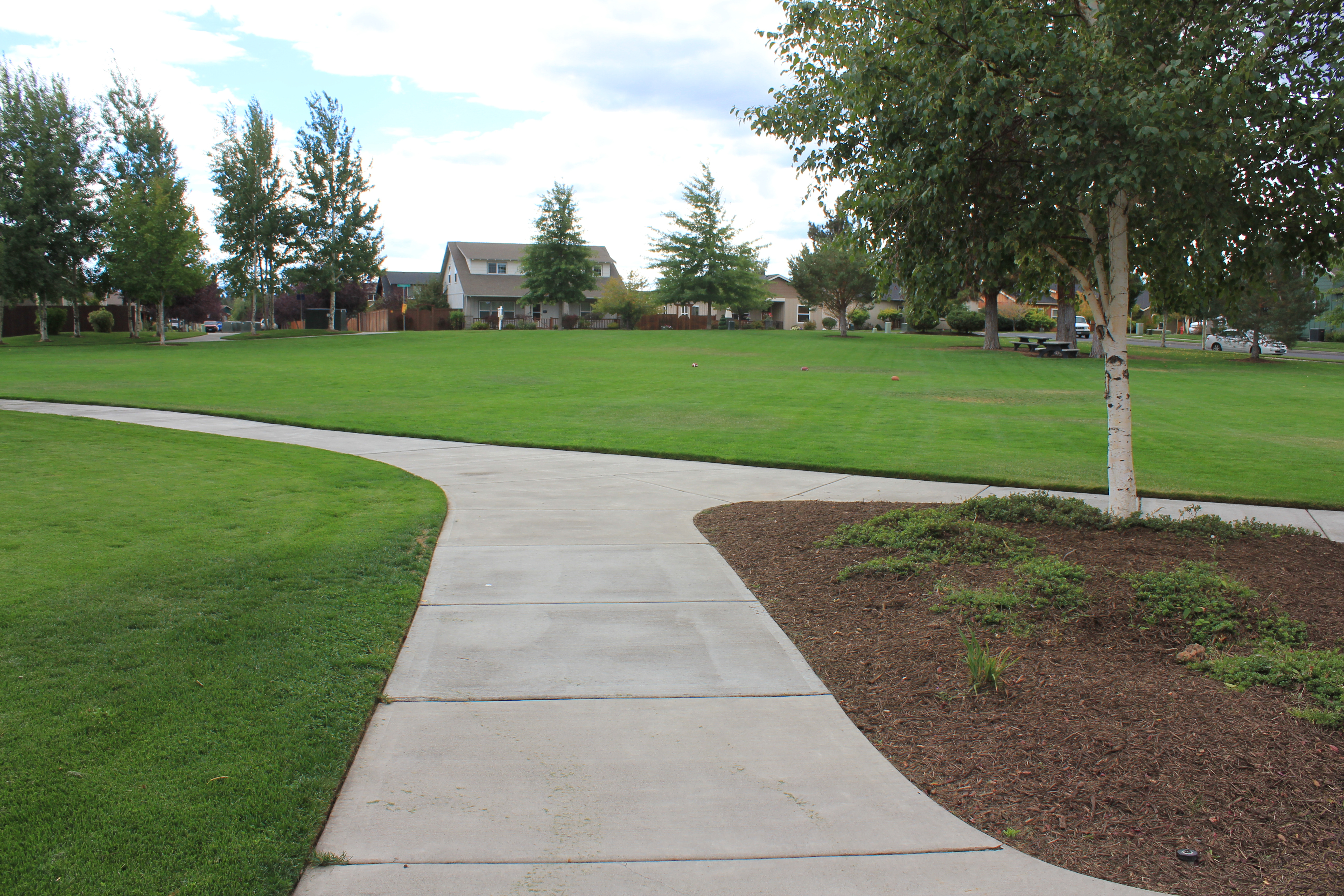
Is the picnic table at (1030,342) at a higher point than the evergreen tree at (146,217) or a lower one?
lower

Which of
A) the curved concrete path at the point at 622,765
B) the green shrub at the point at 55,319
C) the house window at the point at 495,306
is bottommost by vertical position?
the curved concrete path at the point at 622,765

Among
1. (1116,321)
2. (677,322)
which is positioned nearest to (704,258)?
(677,322)

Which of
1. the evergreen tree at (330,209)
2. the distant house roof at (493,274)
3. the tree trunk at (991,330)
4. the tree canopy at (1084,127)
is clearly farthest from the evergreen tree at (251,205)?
the tree canopy at (1084,127)

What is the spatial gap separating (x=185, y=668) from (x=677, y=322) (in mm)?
64397

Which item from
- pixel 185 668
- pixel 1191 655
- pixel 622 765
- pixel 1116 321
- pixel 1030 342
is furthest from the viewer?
pixel 1030 342

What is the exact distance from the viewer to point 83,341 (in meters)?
47.5

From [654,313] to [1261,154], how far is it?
66.3 meters

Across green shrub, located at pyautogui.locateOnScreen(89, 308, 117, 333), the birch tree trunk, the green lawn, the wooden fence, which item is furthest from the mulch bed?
green shrub, located at pyautogui.locateOnScreen(89, 308, 117, 333)

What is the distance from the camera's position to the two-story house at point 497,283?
72312mm

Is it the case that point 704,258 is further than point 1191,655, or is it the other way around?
point 704,258

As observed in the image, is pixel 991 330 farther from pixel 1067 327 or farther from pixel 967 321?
pixel 967 321

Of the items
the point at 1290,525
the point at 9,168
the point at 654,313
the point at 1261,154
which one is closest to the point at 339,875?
the point at 1261,154

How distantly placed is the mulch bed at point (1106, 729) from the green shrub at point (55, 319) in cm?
5815

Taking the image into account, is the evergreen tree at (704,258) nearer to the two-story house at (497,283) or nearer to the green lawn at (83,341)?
the two-story house at (497,283)
